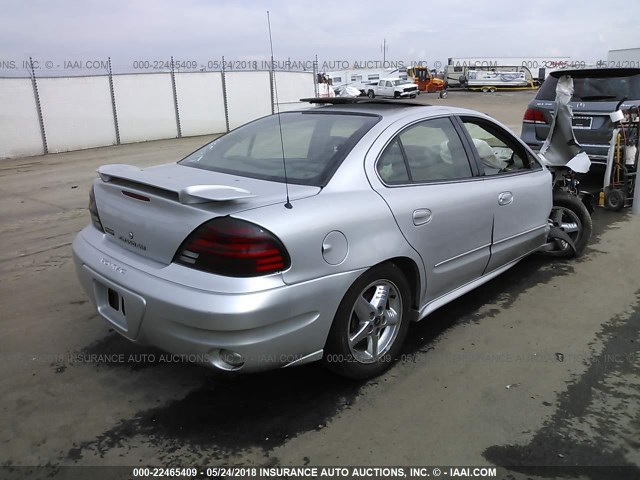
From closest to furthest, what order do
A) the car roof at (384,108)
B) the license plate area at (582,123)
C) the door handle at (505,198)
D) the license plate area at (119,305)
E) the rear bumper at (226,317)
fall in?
the rear bumper at (226,317)
the license plate area at (119,305)
the car roof at (384,108)
the door handle at (505,198)
the license plate area at (582,123)

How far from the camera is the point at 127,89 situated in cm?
1775

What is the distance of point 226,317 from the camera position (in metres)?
2.39

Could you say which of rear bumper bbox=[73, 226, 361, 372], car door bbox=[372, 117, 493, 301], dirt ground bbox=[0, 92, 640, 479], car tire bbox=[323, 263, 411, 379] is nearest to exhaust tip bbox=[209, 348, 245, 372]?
rear bumper bbox=[73, 226, 361, 372]

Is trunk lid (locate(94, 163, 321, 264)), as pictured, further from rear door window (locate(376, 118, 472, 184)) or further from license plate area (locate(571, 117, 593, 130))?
license plate area (locate(571, 117, 593, 130))

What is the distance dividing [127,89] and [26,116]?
3.54m

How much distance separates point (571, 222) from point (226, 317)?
4100mm

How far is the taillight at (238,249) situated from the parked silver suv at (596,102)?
19.8ft

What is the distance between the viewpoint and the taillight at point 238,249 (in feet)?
8.01

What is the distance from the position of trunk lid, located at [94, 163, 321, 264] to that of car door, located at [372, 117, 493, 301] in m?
0.61

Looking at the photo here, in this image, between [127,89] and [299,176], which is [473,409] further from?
[127,89]

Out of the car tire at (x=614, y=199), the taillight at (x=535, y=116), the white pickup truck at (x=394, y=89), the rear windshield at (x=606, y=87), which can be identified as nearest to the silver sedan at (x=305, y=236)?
the car tire at (x=614, y=199)

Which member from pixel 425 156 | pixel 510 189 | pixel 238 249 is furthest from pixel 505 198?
pixel 238 249

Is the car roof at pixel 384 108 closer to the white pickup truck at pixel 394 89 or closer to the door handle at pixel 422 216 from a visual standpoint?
the door handle at pixel 422 216

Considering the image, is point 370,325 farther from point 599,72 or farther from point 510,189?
point 599,72
